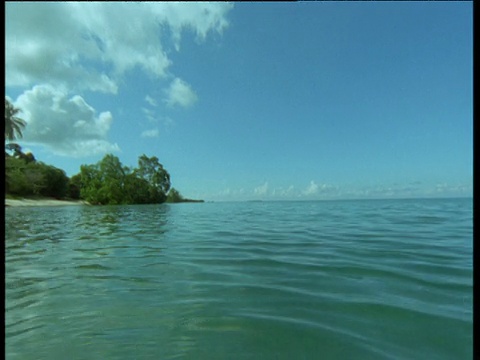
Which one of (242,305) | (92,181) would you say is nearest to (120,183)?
(92,181)

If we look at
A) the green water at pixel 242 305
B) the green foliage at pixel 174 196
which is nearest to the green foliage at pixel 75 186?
the green foliage at pixel 174 196

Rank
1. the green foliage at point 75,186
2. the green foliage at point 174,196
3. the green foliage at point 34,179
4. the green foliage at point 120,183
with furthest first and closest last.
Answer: the green foliage at point 174,196 → the green foliage at point 75,186 → the green foliage at point 120,183 → the green foliage at point 34,179

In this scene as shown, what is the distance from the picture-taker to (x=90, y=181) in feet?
209

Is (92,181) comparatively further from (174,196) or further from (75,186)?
(174,196)

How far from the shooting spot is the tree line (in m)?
51.2

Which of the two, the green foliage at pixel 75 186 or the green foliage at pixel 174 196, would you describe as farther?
the green foliage at pixel 174 196

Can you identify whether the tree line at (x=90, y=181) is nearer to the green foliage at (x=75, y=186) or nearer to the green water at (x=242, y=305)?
the green foliage at (x=75, y=186)

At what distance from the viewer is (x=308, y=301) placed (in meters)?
3.63

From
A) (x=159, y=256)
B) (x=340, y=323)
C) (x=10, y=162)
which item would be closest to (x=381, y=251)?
(x=340, y=323)

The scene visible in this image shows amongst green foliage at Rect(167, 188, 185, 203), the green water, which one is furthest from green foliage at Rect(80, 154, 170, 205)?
the green water

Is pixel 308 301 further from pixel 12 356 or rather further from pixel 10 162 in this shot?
pixel 10 162

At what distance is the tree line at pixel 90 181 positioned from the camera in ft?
168

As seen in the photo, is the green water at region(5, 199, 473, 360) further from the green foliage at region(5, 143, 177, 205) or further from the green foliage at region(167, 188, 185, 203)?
the green foliage at region(167, 188, 185, 203)

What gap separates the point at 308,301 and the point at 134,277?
10.4ft
